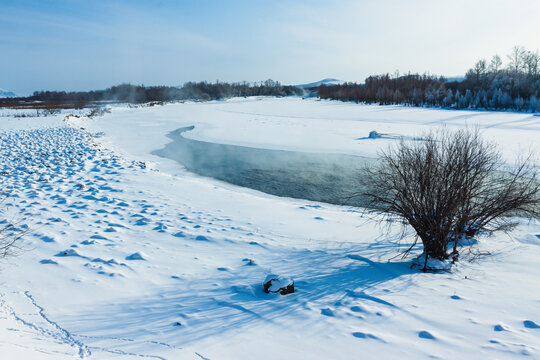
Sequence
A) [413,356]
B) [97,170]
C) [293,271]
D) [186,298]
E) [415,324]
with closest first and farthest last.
Answer: [413,356], [415,324], [186,298], [293,271], [97,170]

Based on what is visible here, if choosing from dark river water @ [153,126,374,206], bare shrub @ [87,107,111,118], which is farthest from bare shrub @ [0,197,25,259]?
bare shrub @ [87,107,111,118]

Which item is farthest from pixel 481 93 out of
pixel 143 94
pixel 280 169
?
pixel 143 94

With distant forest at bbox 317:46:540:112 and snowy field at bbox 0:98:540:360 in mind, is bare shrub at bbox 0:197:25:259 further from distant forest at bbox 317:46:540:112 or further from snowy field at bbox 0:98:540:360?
distant forest at bbox 317:46:540:112

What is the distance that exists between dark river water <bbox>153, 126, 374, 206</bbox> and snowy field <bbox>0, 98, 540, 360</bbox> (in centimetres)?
234

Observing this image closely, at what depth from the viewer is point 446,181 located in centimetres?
566

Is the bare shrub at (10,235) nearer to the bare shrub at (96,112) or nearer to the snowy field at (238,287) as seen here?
the snowy field at (238,287)

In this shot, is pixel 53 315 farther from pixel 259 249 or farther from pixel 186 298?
pixel 259 249

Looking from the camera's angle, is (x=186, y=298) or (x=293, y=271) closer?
(x=186, y=298)

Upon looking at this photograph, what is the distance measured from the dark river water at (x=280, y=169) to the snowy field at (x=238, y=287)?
2345 mm

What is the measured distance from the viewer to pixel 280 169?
1533cm

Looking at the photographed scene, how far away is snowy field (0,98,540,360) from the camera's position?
11.9 ft

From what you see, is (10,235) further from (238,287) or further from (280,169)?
(280,169)

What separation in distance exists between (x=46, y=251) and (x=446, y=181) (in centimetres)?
703

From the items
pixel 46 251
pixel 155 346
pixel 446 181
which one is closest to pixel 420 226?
pixel 446 181
